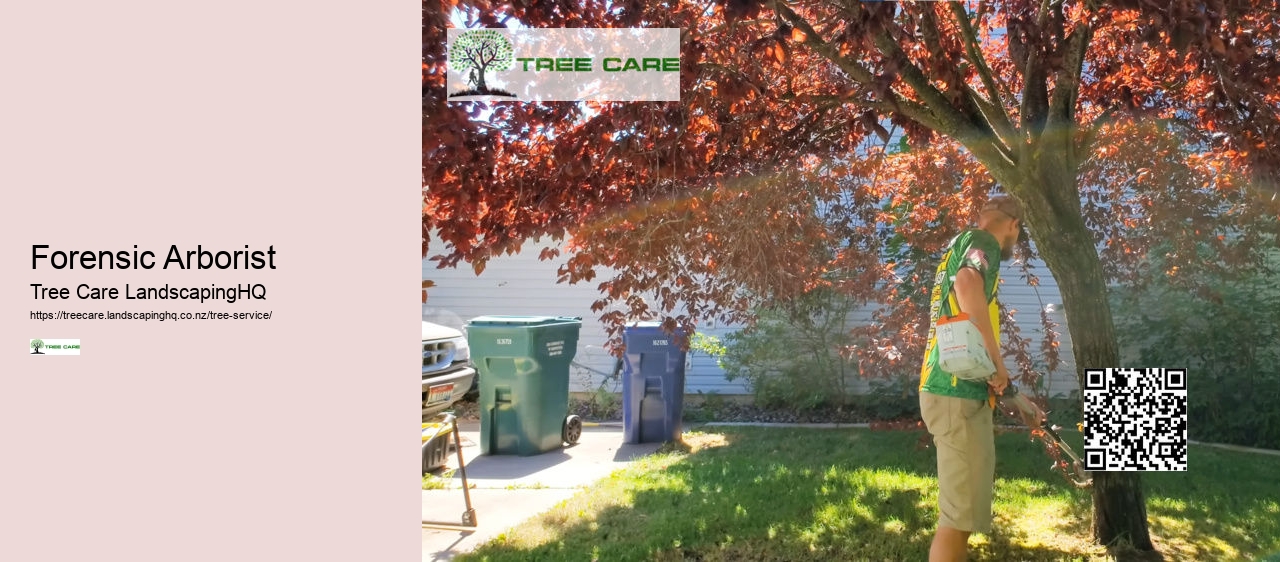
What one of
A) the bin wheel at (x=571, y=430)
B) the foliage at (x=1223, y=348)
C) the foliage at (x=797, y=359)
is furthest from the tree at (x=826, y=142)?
the foliage at (x=797, y=359)

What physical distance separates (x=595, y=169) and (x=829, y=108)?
139 centimetres

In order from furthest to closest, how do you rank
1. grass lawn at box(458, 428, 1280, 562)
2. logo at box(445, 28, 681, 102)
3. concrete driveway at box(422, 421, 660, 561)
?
concrete driveway at box(422, 421, 660, 561) < grass lawn at box(458, 428, 1280, 562) < logo at box(445, 28, 681, 102)

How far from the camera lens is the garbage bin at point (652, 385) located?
752 cm

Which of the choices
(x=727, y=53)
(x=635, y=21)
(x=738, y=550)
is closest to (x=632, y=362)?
(x=738, y=550)

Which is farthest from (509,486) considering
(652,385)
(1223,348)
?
(1223,348)

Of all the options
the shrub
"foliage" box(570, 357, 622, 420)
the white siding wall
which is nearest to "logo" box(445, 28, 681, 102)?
the shrub

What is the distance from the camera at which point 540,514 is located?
5.11m

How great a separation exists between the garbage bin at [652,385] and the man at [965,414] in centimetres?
425

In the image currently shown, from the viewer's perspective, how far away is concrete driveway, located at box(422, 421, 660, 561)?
15.6 feet

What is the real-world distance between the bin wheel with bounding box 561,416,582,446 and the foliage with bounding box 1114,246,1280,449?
4738mm

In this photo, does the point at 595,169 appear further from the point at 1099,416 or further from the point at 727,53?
the point at 1099,416

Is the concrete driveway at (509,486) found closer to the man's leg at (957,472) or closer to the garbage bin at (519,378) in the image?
the garbage bin at (519,378)

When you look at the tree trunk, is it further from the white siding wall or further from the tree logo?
the white siding wall
